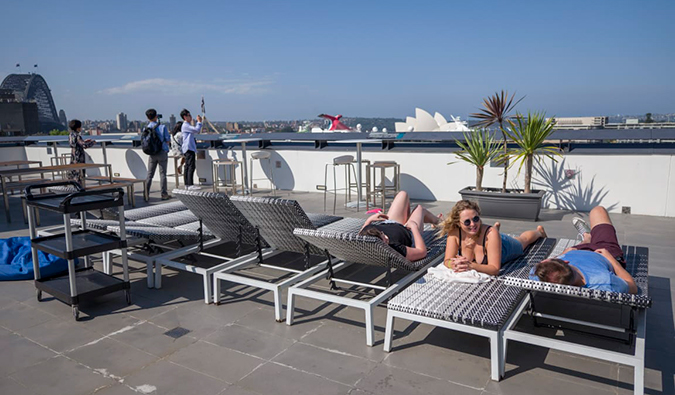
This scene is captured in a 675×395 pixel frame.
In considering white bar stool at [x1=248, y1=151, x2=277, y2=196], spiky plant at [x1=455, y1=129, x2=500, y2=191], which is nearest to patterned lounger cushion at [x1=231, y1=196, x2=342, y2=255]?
spiky plant at [x1=455, y1=129, x2=500, y2=191]

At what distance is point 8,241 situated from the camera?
182 inches

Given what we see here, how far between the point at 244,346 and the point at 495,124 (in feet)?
19.3

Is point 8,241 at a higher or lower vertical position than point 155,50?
lower

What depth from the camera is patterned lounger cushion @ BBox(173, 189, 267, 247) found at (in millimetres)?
3816

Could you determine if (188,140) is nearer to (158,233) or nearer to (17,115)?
(158,233)

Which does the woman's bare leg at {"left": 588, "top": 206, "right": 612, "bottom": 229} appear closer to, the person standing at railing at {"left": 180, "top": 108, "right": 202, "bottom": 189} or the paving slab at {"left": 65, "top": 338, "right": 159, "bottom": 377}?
the paving slab at {"left": 65, "top": 338, "right": 159, "bottom": 377}

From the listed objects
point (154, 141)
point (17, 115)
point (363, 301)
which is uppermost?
point (17, 115)

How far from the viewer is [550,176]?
7.31 m

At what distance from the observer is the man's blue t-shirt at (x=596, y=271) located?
2521 mm

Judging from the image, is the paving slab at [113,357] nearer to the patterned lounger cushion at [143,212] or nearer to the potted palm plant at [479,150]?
the patterned lounger cushion at [143,212]

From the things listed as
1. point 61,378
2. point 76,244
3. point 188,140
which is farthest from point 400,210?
point 188,140

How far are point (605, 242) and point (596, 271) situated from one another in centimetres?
82

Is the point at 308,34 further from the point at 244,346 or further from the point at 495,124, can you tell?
the point at 244,346

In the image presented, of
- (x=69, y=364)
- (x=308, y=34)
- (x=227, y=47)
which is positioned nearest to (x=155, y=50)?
(x=227, y=47)
